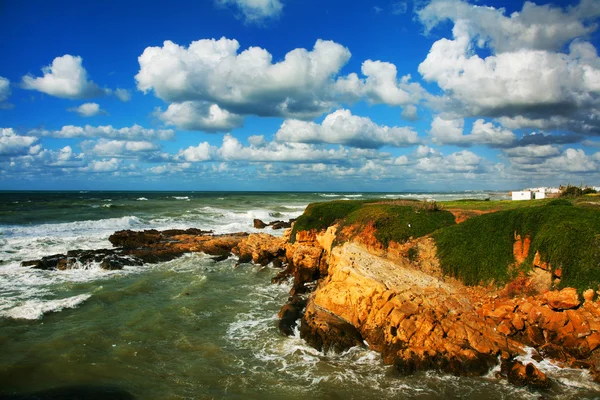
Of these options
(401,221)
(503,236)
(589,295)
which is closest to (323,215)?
(401,221)

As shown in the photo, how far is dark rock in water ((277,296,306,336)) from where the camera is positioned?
522 inches

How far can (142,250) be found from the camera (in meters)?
26.5

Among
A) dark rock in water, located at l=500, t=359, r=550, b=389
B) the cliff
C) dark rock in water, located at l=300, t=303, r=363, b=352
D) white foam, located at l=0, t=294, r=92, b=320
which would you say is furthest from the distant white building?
white foam, located at l=0, t=294, r=92, b=320

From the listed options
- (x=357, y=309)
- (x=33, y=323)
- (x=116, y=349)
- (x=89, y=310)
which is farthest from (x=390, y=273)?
(x=33, y=323)

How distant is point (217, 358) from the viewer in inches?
441

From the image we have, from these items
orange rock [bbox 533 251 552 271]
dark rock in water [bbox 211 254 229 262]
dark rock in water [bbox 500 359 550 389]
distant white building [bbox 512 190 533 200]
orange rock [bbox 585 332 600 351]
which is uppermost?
distant white building [bbox 512 190 533 200]

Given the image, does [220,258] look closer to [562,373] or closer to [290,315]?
[290,315]

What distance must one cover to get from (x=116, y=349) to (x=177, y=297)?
5.53 metres

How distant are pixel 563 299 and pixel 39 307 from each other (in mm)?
19674

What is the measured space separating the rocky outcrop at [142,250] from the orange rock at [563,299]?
20188 millimetres

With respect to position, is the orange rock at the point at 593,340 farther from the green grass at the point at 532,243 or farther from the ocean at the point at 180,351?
the green grass at the point at 532,243

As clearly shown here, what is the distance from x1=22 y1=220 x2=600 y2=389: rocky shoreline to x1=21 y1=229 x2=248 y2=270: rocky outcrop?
1297 centimetres

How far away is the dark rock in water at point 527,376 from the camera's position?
368 inches

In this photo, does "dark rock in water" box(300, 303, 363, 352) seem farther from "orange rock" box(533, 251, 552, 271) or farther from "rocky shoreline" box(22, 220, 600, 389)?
"orange rock" box(533, 251, 552, 271)
